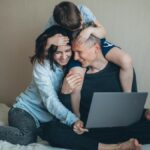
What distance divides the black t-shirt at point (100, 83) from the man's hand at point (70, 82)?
10 cm

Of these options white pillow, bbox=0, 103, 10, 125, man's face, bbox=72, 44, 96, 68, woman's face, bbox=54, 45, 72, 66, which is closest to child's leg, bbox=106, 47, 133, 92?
man's face, bbox=72, 44, 96, 68

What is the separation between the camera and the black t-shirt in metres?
1.85

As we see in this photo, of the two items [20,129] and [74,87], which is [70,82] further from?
[20,129]

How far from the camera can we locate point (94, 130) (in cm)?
175

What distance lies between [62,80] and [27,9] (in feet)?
2.08

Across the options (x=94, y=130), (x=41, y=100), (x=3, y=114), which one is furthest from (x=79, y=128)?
(x=3, y=114)

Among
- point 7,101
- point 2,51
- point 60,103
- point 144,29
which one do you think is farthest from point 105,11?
point 7,101

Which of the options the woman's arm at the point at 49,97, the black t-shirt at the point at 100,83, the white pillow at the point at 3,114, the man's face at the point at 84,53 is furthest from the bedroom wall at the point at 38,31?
the woman's arm at the point at 49,97

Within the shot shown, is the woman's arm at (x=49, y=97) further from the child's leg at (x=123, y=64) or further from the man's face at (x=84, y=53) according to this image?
the child's leg at (x=123, y=64)

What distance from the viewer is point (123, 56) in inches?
70.0

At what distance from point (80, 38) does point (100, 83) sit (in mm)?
321

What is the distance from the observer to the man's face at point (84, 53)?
1.70 metres

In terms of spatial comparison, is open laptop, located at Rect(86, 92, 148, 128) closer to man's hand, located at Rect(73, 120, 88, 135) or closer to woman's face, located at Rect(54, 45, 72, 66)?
man's hand, located at Rect(73, 120, 88, 135)

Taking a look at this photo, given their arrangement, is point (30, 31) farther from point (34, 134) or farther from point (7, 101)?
point (34, 134)
